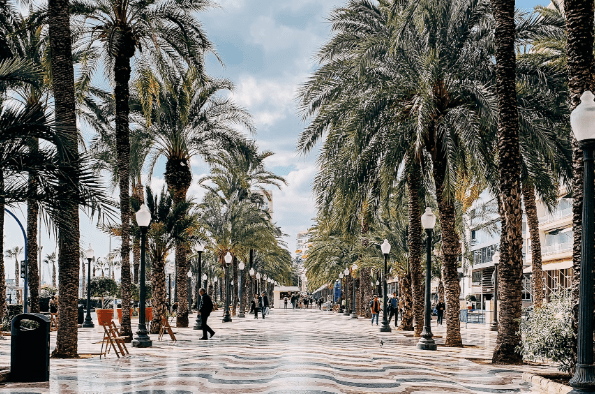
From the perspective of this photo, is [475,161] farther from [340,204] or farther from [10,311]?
[10,311]

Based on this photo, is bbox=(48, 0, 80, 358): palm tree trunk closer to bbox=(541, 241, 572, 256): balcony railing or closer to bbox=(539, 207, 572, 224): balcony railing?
bbox=(541, 241, 572, 256): balcony railing

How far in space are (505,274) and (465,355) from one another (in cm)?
295

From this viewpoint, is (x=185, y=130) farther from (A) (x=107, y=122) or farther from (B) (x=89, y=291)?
(B) (x=89, y=291)

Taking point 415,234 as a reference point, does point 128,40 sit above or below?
above

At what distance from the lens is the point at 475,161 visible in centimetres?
1633

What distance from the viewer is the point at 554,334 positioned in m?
10.9

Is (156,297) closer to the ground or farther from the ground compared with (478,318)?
farther from the ground

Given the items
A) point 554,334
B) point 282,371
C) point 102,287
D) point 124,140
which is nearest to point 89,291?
point 124,140

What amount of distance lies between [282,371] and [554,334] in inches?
191

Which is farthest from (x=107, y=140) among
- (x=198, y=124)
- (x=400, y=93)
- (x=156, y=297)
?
(x=400, y=93)

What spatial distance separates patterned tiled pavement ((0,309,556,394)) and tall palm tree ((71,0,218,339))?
16.1 feet

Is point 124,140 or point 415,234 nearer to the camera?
point 124,140

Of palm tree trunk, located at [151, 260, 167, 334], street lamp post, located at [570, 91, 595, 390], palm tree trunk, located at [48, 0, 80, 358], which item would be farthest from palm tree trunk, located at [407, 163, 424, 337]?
street lamp post, located at [570, 91, 595, 390]

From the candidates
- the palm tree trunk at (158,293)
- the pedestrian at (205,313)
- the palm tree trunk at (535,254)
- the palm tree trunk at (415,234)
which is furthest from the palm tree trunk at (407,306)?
the palm tree trunk at (158,293)
